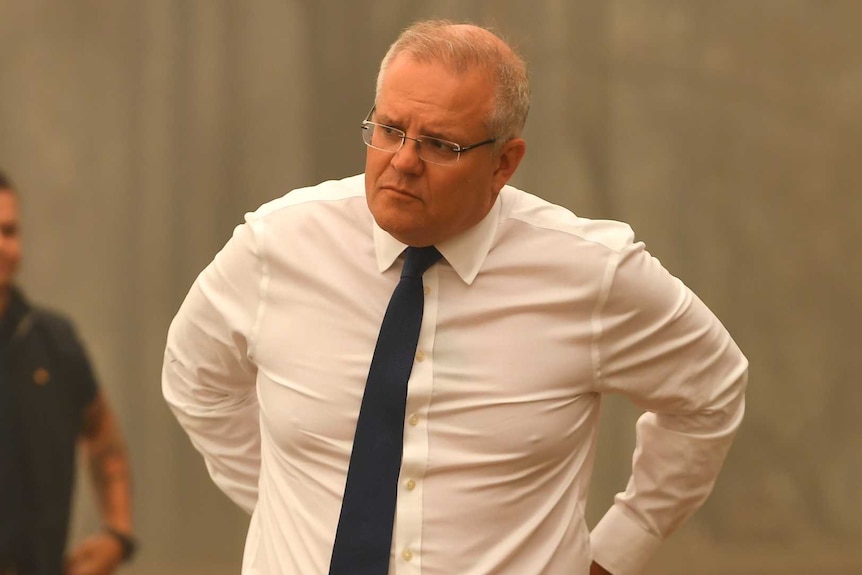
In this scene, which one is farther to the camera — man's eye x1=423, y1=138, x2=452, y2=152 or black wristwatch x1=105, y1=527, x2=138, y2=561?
black wristwatch x1=105, y1=527, x2=138, y2=561

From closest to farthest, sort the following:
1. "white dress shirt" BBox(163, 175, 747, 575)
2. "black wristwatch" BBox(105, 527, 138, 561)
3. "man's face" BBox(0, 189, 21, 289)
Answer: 1. "white dress shirt" BBox(163, 175, 747, 575)
2. "man's face" BBox(0, 189, 21, 289)
3. "black wristwatch" BBox(105, 527, 138, 561)

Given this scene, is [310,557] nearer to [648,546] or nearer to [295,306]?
[295,306]

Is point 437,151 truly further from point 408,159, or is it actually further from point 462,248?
point 462,248

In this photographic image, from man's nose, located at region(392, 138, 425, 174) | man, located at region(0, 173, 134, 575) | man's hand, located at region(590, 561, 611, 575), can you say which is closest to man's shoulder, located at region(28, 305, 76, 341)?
man, located at region(0, 173, 134, 575)

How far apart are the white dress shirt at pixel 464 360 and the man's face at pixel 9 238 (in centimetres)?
189

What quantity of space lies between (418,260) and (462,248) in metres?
0.07

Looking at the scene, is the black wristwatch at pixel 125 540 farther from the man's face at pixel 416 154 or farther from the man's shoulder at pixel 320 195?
the man's face at pixel 416 154

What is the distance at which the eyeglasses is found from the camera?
166 centimetres

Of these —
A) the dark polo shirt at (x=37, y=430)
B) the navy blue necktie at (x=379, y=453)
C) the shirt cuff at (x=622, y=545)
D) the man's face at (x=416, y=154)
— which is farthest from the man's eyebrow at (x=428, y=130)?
the dark polo shirt at (x=37, y=430)

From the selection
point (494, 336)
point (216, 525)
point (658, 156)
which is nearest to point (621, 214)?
point (658, 156)

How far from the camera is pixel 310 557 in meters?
1.77

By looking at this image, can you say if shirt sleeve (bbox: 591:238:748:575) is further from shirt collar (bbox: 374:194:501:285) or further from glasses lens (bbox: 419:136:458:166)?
glasses lens (bbox: 419:136:458:166)

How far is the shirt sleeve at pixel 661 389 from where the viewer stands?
180 centimetres

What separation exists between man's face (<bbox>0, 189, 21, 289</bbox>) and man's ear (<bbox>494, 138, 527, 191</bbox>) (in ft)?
7.34
